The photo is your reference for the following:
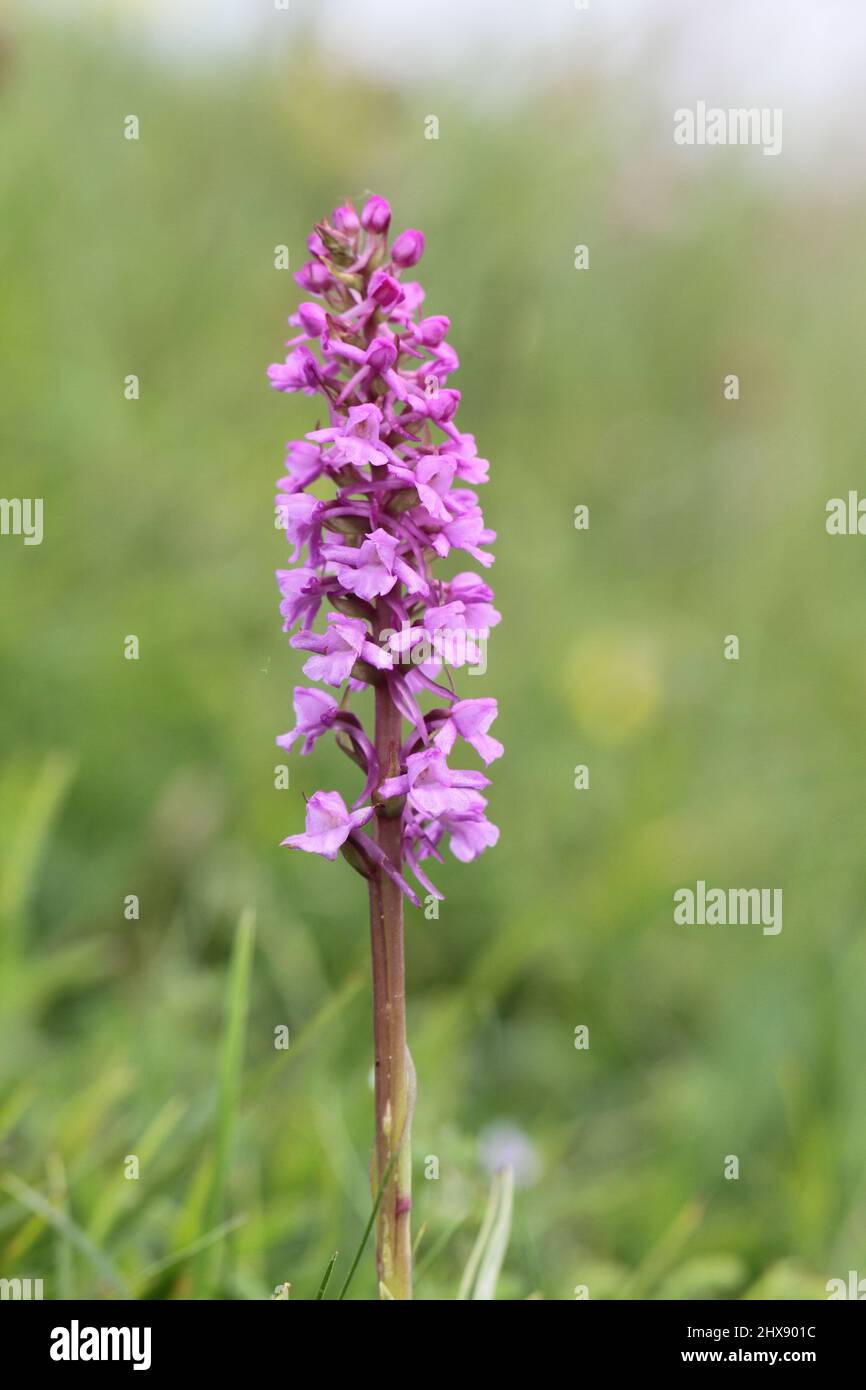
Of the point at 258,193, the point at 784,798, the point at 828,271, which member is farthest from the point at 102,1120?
the point at 828,271

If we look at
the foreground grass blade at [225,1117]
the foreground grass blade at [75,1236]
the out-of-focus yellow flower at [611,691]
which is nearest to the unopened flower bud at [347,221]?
the foreground grass blade at [225,1117]

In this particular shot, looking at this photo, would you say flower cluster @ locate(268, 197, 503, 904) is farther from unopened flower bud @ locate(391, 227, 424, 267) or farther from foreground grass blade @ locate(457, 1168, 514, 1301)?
foreground grass blade @ locate(457, 1168, 514, 1301)

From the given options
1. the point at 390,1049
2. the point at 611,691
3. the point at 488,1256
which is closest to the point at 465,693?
the point at 611,691

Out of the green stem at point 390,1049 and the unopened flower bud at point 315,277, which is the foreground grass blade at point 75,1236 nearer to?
the green stem at point 390,1049

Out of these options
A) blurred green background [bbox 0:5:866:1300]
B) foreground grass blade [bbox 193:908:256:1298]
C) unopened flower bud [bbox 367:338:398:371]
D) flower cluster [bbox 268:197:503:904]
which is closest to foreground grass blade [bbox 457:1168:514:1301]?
blurred green background [bbox 0:5:866:1300]

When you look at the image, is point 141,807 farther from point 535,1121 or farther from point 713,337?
point 713,337

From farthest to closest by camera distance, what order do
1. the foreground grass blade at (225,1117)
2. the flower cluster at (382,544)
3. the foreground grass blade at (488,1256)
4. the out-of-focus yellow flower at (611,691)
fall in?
the out-of-focus yellow flower at (611,691)
the foreground grass blade at (225,1117)
the foreground grass blade at (488,1256)
the flower cluster at (382,544)
